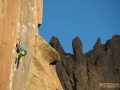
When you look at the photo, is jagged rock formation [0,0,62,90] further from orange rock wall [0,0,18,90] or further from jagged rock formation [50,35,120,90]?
jagged rock formation [50,35,120,90]

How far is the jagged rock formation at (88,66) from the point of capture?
74.7 m

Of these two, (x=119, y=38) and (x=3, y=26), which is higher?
(x=119, y=38)

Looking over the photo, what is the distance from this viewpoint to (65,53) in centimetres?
8462

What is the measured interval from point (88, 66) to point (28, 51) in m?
69.5

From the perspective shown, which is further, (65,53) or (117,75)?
(65,53)

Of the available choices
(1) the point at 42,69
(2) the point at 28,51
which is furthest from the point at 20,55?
(1) the point at 42,69

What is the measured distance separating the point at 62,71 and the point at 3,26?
226ft

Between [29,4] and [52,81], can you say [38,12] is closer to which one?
[29,4]

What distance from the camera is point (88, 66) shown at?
78.6 metres

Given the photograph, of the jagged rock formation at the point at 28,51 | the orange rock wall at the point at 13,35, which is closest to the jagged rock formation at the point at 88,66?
the jagged rock formation at the point at 28,51

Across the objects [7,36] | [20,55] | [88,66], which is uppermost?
[88,66]

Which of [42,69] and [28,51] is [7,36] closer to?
[28,51]

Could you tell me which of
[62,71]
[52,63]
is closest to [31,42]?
[52,63]

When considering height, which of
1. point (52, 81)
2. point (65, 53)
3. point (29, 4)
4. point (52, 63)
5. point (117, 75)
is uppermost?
point (65, 53)
